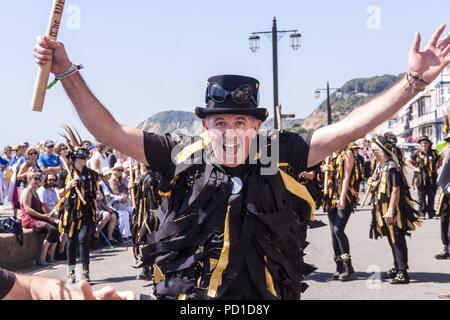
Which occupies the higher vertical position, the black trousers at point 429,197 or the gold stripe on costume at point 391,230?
the gold stripe on costume at point 391,230

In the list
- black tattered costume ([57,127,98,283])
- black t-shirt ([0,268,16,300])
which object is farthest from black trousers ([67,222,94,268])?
black t-shirt ([0,268,16,300])

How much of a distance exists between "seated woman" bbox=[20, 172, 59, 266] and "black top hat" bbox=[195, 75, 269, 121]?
23.5 feet

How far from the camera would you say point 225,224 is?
3549mm

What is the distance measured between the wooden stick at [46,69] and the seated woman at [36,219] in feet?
25.0

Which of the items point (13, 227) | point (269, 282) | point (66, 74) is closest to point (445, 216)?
point (13, 227)

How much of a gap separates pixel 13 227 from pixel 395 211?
533 cm

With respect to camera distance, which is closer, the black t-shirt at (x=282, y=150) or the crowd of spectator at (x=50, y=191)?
the black t-shirt at (x=282, y=150)

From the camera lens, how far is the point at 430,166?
1523 cm

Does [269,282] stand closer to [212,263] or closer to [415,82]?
[212,263]

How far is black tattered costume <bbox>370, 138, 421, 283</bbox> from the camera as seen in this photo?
8.30 m

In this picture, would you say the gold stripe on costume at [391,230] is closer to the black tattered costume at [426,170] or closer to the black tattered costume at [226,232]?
the black tattered costume at [226,232]

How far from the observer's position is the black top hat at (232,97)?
3709 mm

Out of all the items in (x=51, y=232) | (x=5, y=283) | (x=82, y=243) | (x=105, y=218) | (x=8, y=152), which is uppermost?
(x=5, y=283)

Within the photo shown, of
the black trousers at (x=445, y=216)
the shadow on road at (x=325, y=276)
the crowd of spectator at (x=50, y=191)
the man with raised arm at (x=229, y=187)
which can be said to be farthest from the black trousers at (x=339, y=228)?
the man with raised arm at (x=229, y=187)
